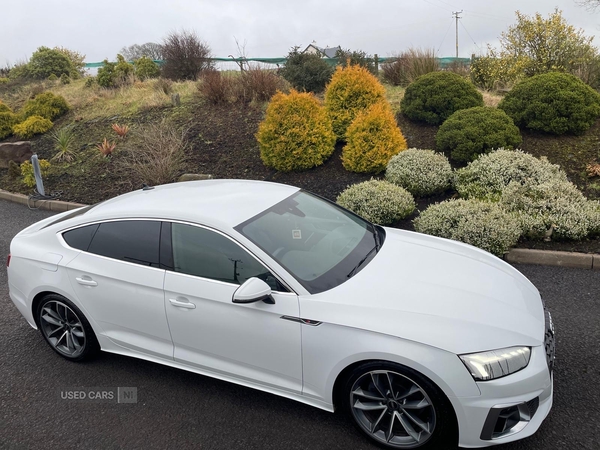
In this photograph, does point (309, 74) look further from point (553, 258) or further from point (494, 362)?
point (494, 362)

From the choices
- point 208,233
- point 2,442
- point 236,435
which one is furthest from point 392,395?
point 2,442

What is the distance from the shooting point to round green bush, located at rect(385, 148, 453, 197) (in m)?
7.40

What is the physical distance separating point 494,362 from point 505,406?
24cm

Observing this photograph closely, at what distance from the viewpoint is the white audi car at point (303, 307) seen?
262 centimetres

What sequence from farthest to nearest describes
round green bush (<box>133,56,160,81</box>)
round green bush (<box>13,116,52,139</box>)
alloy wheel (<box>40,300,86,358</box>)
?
round green bush (<box>133,56,160,81</box>)
round green bush (<box>13,116,52,139</box>)
alloy wheel (<box>40,300,86,358</box>)

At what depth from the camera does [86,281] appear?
143 inches

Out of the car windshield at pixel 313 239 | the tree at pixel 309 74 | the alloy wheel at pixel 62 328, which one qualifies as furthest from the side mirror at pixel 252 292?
the tree at pixel 309 74

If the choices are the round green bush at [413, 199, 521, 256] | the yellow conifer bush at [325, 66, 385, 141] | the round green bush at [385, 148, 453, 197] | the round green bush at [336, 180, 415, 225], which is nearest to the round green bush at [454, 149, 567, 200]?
the round green bush at [385, 148, 453, 197]

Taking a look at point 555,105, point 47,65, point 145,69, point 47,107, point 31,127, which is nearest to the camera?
point 555,105

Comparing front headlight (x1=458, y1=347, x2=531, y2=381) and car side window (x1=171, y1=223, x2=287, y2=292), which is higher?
car side window (x1=171, y1=223, x2=287, y2=292)

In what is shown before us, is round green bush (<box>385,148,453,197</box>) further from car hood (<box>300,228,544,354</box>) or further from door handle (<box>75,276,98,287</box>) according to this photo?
door handle (<box>75,276,98,287</box>)

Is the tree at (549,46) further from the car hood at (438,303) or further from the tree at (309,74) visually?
the car hood at (438,303)

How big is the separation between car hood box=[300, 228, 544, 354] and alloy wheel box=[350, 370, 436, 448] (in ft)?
1.04

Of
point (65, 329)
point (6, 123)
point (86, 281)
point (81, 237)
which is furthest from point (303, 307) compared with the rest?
point (6, 123)
